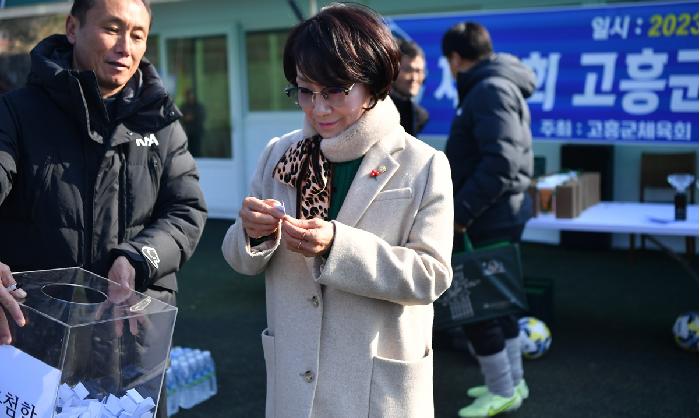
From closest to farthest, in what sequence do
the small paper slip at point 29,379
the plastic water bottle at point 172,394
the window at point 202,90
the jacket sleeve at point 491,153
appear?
1. the small paper slip at point 29,379
2. the jacket sleeve at point 491,153
3. the plastic water bottle at point 172,394
4. the window at point 202,90

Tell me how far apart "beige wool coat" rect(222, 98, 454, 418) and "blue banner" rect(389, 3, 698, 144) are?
14.9 feet

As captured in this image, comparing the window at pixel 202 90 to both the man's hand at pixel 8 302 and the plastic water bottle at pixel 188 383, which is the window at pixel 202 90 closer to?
the plastic water bottle at pixel 188 383

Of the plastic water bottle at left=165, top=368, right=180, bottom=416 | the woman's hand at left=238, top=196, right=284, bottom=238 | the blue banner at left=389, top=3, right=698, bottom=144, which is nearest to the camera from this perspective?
the woman's hand at left=238, top=196, right=284, bottom=238

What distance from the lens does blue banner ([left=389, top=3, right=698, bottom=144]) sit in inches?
226

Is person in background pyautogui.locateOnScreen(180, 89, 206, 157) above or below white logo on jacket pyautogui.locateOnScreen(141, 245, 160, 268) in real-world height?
above

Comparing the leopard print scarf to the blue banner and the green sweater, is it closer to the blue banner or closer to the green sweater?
the green sweater

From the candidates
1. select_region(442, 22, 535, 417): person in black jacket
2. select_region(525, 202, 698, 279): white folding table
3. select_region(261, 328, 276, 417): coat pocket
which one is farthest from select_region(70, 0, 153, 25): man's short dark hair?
A: select_region(525, 202, 698, 279): white folding table

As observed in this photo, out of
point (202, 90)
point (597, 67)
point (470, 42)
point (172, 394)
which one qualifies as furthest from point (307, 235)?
point (202, 90)

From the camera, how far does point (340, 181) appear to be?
1808 millimetres

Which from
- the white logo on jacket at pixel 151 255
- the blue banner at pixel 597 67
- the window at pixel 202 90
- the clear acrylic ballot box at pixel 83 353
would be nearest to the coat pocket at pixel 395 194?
the clear acrylic ballot box at pixel 83 353

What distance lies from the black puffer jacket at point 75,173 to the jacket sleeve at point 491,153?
2.04 metres

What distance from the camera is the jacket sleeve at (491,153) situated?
3.80m

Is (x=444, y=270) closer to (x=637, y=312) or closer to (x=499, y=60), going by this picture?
(x=499, y=60)

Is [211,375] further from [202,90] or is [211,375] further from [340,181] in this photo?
[202,90]
